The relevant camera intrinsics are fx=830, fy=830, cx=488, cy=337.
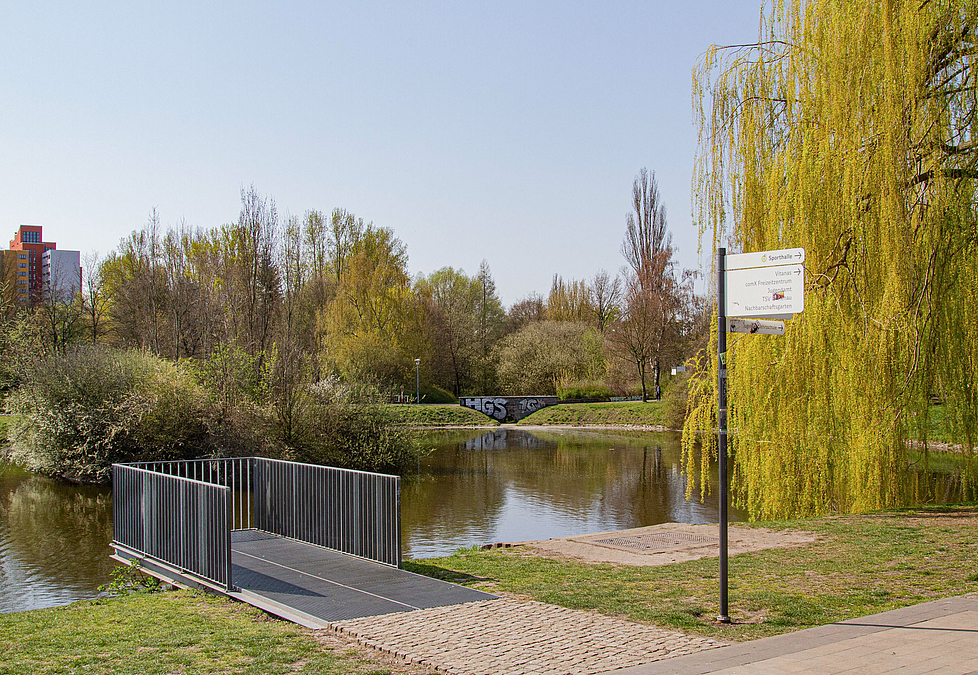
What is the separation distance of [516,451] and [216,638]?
30330 millimetres

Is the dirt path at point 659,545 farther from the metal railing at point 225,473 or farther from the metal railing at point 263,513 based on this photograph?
the metal railing at point 225,473

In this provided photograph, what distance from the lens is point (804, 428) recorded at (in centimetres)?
1340

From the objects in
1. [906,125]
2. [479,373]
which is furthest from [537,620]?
[479,373]

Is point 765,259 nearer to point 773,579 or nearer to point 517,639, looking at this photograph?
point 517,639

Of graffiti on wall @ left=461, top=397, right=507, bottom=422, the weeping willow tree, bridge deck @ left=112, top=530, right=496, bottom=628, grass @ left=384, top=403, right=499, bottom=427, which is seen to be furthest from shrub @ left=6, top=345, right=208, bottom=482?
graffiti on wall @ left=461, top=397, right=507, bottom=422

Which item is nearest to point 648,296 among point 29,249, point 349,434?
point 349,434

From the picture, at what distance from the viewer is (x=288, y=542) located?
37.7ft

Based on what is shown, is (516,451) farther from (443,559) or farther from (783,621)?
(783,621)

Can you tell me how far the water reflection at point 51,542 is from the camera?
1255cm

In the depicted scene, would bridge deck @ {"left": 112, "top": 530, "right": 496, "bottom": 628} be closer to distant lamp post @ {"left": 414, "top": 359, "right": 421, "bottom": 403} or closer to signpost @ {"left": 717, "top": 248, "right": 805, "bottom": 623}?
signpost @ {"left": 717, "top": 248, "right": 805, "bottom": 623}

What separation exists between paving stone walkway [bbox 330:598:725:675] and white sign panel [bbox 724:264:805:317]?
8.83ft

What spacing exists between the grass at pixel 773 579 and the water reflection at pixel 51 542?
6208 mm

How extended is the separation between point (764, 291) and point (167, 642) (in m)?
5.75

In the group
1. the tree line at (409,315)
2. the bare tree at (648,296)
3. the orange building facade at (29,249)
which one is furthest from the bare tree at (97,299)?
the orange building facade at (29,249)
